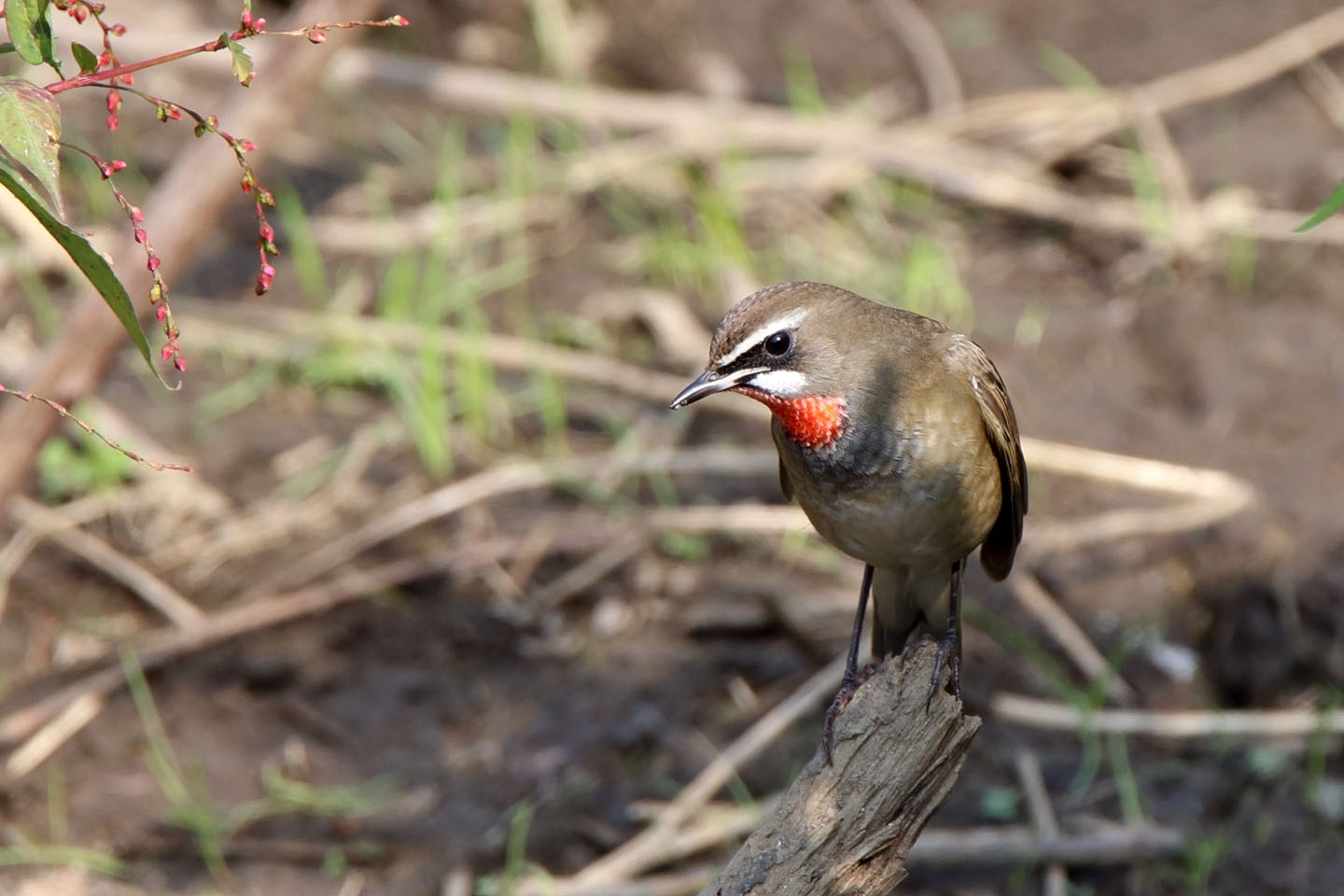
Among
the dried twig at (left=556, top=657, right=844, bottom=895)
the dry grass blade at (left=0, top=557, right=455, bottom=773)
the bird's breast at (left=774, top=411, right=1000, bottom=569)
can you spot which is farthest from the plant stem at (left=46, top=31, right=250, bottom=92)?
the dry grass blade at (left=0, top=557, right=455, bottom=773)

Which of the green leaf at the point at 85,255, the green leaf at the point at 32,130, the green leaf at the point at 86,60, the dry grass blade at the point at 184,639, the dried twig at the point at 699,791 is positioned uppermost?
the green leaf at the point at 86,60

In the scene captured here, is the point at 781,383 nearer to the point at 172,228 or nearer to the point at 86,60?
the point at 86,60

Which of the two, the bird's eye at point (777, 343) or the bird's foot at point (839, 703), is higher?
the bird's eye at point (777, 343)

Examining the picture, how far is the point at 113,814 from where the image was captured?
5137 mm

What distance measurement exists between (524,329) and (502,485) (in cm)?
118

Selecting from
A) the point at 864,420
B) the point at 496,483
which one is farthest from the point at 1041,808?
the point at 496,483

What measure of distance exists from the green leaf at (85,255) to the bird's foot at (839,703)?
1.68 metres

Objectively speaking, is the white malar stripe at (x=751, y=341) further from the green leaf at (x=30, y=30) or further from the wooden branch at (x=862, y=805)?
the green leaf at (x=30, y=30)

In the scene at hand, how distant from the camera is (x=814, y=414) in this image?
339cm

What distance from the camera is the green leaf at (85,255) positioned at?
5.53ft

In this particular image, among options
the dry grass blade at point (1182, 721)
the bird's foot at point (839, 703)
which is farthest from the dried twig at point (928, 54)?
the bird's foot at point (839, 703)

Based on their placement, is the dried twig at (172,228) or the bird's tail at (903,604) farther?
the dried twig at (172,228)

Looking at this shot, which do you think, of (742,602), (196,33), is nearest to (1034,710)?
(742,602)

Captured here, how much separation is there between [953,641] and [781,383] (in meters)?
0.81
